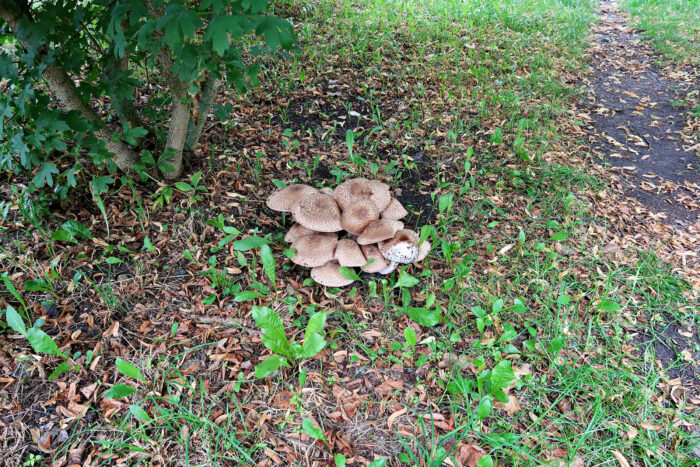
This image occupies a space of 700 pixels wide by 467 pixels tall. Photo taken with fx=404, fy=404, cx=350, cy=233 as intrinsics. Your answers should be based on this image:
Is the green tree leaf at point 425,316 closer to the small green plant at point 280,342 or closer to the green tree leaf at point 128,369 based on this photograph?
the small green plant at point 280,342

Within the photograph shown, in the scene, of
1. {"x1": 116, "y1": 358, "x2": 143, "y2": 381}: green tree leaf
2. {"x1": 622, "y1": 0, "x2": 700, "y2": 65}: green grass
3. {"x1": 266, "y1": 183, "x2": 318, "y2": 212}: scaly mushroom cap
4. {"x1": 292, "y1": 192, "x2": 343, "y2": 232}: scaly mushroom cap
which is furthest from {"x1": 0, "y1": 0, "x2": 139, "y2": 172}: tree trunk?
{"x1": 622, "y1": 0, "x2": 700, "y2": 65}: green grass

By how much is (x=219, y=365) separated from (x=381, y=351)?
3.34 ft

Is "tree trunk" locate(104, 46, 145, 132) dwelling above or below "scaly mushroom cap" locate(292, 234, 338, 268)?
above

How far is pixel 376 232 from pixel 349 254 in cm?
24

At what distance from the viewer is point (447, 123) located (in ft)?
15.0

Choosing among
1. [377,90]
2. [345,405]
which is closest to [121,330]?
[345,405]

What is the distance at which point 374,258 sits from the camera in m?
2.82

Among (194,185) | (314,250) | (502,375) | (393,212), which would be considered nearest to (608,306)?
(502,375)

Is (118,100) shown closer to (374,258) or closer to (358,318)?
(374,258)

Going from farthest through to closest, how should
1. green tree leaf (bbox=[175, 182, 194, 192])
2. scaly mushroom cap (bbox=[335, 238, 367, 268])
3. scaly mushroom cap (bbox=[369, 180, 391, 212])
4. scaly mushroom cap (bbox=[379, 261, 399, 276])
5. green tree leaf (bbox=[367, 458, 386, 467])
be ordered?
green tree leaf (bbox=[175, 182, 194, 192]) → scaly mushroom cap (bbox=[369, 180, 391, 212]) → scaly mushroom cap (bbox=[379, 261, 399, 276]) → scaly mushroom cap (bbox=[335, 238, 367, 268]) → green tree leaf (bbox=[367, 458, 386, 467])

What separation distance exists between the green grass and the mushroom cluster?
677cm

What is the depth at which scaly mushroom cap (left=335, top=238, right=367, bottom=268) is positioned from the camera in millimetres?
2766

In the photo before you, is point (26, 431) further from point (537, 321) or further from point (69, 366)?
point (537, 321)

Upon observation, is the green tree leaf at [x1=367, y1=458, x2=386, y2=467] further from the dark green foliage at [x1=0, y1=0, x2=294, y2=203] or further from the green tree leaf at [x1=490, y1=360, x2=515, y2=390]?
the dark green foliage at [x1=0, y1=0, x2=294, y2=203]
